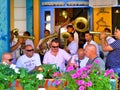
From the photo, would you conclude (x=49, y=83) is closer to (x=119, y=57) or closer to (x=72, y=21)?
(x=119, y=57)

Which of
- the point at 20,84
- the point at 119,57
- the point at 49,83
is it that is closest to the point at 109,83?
the point at 49,83

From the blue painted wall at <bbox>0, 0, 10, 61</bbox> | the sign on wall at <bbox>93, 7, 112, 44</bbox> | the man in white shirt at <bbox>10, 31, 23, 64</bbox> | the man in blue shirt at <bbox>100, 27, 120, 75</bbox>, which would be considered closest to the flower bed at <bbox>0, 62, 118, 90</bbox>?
the man in blue shirt at <bbox>100, 27, 120, 75</bbox>

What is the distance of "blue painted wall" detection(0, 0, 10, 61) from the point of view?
21.2 ft

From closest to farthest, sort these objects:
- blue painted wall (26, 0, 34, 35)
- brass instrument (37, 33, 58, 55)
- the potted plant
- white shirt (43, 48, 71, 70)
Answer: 1. the potted plant
2. white shirt (43, 48, 71, 70)
3. brass instrument (37, 33, 58, 55)
4. blue painted wall (26, 0, 34, 35)

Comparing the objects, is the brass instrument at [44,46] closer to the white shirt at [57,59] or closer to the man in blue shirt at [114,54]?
the white shirt at [57,59]

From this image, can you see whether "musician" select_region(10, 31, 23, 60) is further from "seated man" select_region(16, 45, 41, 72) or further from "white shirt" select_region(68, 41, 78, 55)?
"white shirt" select_region(68, 41, 78, 55)

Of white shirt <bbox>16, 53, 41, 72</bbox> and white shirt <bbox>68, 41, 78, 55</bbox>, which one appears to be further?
white shirt <bbox>68, 41, 78, 55</bbox>

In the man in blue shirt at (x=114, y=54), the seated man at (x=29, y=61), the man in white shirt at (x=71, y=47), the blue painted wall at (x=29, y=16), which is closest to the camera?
the man in blue shirt at (x=114, y=54)

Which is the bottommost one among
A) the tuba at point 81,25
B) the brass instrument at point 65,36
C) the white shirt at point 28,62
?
the white shirt at point 28,62

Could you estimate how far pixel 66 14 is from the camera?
36.9 feet

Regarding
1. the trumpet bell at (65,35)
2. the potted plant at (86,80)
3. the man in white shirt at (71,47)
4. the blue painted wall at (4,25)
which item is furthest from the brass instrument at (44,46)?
the potted plant at (86,80)

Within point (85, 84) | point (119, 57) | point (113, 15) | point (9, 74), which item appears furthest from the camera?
point (113, 15)

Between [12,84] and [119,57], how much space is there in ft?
7.59

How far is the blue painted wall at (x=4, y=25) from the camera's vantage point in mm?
6457
